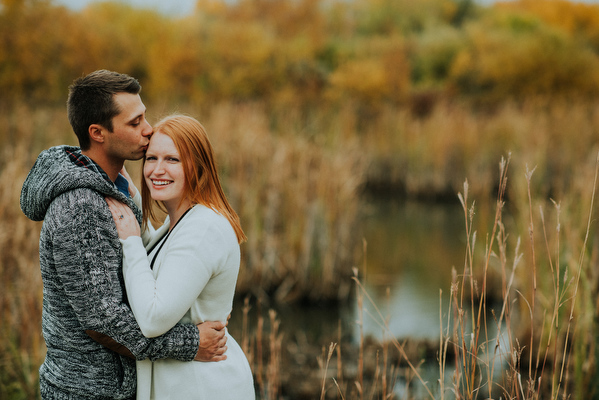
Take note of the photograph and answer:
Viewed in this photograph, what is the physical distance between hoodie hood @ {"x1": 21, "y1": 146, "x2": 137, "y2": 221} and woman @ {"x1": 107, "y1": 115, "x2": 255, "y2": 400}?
0.28 feet

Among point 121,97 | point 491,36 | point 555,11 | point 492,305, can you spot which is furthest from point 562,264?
point 555,11

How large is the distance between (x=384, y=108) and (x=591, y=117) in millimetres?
4423

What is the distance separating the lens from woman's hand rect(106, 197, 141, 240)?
1672 millimetres

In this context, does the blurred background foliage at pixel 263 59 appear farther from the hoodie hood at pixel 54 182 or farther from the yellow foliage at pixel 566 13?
the hoodie hood at pixel 54 182

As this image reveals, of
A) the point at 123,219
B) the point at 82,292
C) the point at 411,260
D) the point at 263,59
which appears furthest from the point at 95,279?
the point at 263,59

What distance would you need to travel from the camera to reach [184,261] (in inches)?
61.7

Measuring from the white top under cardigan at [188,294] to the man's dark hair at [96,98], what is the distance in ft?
1.23

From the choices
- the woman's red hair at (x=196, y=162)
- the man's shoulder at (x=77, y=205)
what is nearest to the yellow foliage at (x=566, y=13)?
the woman's red hair at (x=196, y=162)

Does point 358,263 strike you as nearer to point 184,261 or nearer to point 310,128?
point 310,128

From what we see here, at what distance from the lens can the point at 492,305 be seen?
20.5ft

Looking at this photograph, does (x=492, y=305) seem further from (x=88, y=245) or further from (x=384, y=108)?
(x=384, y=108)

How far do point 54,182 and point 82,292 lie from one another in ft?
1.02

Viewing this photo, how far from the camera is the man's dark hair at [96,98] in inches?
67.6

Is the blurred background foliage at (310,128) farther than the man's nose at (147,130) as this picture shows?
Yes
